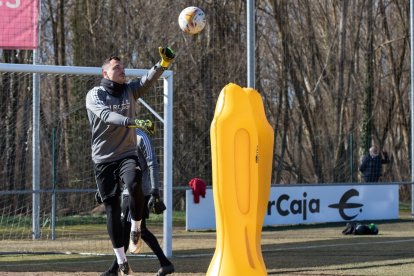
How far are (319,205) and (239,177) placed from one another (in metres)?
14.3

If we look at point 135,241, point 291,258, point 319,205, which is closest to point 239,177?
point 135,241

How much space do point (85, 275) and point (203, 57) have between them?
633 inches

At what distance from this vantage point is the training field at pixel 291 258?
1171 centimetres

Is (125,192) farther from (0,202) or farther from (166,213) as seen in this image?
(0,202)

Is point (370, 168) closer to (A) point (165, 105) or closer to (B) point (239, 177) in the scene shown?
(A) point (165, 105)

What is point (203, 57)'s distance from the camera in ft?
88.1

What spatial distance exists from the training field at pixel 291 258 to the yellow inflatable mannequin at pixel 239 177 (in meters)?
2.50

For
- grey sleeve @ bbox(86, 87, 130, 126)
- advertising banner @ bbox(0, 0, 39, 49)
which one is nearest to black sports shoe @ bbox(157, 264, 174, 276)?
grey sleeve @ bbox(86, 87, 130, 126)

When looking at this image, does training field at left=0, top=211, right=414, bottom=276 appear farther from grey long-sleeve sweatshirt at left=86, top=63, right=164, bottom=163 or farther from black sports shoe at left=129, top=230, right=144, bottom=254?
grey long-sleeve sweatshirt at left=86, top=63, right=164, bottom=163

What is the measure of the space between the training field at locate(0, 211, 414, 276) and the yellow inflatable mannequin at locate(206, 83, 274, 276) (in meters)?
2.50

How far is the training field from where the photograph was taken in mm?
11711

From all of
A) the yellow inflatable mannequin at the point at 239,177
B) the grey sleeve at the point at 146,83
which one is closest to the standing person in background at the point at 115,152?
the grey sleeve at the point at 146,83

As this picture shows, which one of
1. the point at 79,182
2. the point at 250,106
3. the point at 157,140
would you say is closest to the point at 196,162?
the point at 79,182

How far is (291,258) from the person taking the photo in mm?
13375
